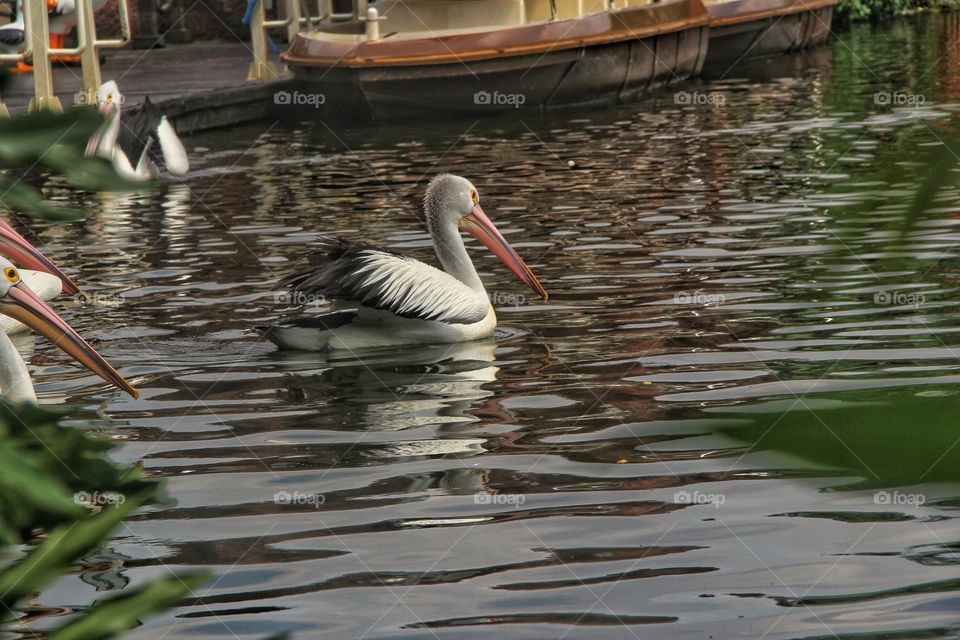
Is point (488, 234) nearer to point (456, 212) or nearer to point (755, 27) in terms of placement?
point (456, 212)

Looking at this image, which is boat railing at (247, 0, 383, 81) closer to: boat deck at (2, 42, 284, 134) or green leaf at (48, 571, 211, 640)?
boat deck at (2, 42, 284, 134)

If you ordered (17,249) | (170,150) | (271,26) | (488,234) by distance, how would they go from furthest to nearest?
1. (271,26)
2. (170,150)
3. (488,234)
4. (17,249)

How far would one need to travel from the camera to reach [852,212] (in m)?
0.98

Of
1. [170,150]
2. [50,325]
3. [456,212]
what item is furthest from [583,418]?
[170,150]

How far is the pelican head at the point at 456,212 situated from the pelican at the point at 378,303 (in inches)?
17.9

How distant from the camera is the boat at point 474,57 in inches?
737

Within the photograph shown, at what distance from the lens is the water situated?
1.02m

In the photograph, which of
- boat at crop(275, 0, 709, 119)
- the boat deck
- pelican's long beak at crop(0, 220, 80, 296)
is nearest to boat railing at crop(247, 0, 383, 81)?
boat at crop(275, 0, 709, 119)

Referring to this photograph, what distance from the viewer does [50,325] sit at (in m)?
3.46

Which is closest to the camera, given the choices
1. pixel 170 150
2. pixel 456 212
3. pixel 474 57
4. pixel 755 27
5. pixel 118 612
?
Result: pixel 118 612

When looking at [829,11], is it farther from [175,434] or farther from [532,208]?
[175,434]

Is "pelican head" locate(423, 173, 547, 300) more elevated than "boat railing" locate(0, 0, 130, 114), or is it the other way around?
"boat railing" locate(0, 0, 130, 114)

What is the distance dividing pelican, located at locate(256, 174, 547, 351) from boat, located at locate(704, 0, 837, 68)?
18.2 meters

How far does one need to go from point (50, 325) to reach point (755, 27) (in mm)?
23778
